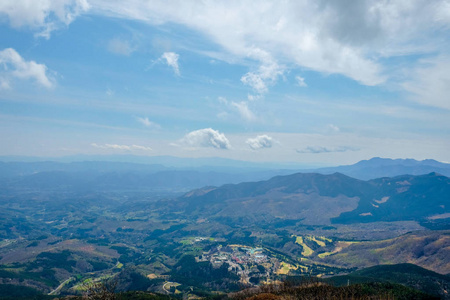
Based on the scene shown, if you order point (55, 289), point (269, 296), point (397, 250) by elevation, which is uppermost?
point (269, 296)

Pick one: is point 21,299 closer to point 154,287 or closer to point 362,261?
point 154,287

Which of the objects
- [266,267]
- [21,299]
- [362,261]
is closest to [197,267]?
[266,267]

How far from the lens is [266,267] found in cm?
16738

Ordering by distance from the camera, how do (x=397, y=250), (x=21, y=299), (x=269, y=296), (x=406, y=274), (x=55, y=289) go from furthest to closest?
(x=397, y=250) → (x=55, y=289) → (x=406, y=274) → (x=21, y=299) → (x=269, y=296)

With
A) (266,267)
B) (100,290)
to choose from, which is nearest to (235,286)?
(266,267)

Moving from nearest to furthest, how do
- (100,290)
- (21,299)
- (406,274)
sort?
(100,290)
(21,299)
(406,274)

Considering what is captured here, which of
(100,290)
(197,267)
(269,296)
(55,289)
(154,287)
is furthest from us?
(197,267)

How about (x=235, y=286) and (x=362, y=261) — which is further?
(x=362, y=261)

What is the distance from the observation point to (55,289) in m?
148

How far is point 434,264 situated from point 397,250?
84.9 ft

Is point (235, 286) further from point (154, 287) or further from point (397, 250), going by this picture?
point (397, 250)

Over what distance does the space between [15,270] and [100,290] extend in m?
157

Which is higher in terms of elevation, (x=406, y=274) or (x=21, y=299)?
(x=406, y=274)

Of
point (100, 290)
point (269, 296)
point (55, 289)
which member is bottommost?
point (55, 289)
